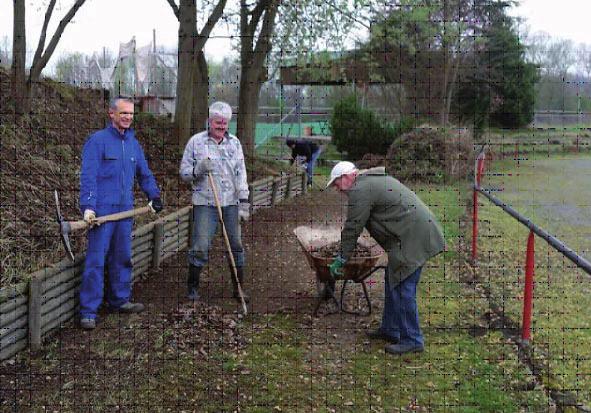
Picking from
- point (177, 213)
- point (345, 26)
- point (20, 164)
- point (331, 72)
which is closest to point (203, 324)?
point (177, 213)

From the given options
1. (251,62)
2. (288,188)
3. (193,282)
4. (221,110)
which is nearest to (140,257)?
(193,282)

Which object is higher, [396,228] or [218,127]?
[218,127]

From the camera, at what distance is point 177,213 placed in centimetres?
768

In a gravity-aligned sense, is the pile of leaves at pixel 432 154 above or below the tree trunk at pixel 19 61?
below

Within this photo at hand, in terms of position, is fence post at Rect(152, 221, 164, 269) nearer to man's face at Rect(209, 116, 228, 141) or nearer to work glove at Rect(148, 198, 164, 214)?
work glove at Rect(148, 198, 164, 214)

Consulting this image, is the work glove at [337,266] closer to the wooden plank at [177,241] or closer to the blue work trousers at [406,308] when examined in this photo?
the blue work trousers at [406,308]

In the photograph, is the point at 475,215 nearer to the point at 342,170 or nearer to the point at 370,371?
the point at 342,170

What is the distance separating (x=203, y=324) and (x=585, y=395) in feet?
9.18

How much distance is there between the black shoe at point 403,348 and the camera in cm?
495

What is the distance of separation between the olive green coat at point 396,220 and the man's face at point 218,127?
141 cm

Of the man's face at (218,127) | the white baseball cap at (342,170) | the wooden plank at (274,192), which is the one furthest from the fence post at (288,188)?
the white baseball cap at (342,170)

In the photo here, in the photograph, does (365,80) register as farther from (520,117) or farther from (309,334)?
(309,334)

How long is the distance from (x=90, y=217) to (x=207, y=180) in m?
1.18

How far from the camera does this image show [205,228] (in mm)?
5840
